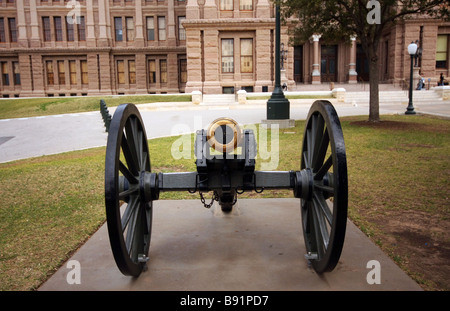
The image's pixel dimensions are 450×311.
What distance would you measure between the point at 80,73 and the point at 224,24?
60.3 feet

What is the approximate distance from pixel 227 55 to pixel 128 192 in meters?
32.4

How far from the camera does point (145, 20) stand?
43250 millimetres

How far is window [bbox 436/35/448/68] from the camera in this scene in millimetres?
36909

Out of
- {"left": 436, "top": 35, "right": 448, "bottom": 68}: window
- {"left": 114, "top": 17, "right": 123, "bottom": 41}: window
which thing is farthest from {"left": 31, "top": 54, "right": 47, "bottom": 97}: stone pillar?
{"left": 436, "top": 35, "right": 448, "bottom": 68}: window

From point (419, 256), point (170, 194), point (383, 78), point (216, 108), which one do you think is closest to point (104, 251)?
point (170, 194)

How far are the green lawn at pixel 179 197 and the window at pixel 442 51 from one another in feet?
105

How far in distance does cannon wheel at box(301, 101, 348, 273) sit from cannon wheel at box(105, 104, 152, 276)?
142cm

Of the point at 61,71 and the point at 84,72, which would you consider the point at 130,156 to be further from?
the point at 61,71

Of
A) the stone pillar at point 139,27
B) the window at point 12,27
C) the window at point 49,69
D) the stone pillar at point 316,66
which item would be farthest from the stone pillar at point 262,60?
the window at point 12,27

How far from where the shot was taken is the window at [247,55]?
3416 cm

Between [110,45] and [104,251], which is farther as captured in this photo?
[110,45]

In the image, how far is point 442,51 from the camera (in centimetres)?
3716

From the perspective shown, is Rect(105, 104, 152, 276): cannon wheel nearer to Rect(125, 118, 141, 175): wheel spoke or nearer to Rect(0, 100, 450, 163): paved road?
Rect(125, 118, 141, 175): wheel spoke
